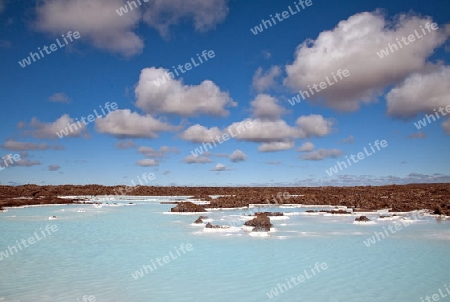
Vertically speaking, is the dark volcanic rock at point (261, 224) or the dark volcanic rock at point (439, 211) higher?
the dark volcanic rock at point (261, 224)

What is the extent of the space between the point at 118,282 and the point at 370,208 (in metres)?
31.7

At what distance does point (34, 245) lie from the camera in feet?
59.1

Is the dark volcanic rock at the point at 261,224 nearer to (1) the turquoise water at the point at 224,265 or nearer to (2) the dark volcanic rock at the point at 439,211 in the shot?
(1) the turquoise water at the point at 224,265

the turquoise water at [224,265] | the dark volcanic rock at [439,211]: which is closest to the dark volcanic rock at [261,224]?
the turquoise water at [224,265]

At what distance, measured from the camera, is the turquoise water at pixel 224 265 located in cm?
1066

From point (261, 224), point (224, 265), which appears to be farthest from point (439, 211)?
point (224, 265)

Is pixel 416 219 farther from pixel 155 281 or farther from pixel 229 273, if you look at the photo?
pixel 155 281

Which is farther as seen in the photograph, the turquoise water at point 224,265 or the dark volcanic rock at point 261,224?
the dark volcanic rock at point 261,224

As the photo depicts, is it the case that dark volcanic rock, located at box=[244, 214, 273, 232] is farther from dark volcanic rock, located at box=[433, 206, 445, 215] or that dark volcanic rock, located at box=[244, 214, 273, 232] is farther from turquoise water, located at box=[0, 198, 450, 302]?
dark volcanic rock, located at box=[433, 206, 445, 215]

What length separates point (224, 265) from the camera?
1385 cm

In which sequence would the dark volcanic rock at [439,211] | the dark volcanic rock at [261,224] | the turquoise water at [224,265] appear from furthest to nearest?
the dark volcanic rock at [439,211]
the dark volcanic rock at [261,224]
the turquoise water at [224,265]

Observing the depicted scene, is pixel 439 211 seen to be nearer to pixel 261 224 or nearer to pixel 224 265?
pixel 261 224

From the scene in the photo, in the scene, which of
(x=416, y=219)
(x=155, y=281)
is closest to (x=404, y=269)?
(x=155, y=281)

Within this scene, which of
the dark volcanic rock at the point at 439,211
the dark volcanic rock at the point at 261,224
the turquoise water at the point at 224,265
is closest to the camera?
the turquoise water at the point at 224,265
